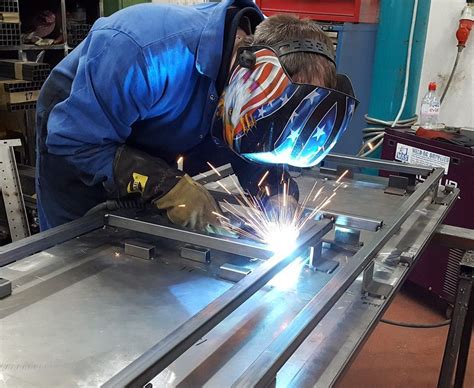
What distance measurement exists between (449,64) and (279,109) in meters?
2.63

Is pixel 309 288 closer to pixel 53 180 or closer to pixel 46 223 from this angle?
pixel 53 180

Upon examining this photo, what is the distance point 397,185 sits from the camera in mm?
2127

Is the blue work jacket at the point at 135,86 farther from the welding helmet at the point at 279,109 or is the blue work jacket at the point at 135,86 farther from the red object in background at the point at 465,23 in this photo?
the red object in background at the point at 465,23

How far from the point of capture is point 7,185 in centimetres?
309

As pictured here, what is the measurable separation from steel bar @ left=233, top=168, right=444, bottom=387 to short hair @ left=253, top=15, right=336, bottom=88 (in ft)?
1.31

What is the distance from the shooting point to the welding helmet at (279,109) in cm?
121

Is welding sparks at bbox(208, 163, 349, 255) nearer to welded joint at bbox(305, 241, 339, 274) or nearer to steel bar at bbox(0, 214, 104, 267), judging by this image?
welded joint at bbox(305, 241, 339, 274)

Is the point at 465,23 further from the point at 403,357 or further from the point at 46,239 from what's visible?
the point at 46,239

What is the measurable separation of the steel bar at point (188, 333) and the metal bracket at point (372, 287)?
222 mm

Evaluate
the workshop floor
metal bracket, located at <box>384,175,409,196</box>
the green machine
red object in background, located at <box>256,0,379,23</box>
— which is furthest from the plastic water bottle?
the green machine

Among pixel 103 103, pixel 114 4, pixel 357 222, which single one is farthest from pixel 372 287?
pixel 114 4

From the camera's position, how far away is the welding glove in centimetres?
142

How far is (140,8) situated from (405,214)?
0.90 meters

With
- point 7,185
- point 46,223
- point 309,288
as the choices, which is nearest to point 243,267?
point 309,288
